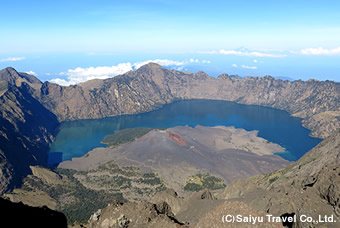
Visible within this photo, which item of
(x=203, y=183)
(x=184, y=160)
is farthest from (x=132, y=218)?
(x=184, y=160)

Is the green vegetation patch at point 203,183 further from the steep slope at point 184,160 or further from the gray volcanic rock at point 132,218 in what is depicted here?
the gray volcanic rock at point 132,218

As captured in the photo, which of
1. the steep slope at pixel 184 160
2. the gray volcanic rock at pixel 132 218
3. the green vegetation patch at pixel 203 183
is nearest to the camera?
the gray volcanic rock at pixel 132 218

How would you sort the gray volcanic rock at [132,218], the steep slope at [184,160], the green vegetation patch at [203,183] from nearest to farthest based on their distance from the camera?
1. the gray volcanic rock at [132,218]
2. the green vegetation patch at [203,183]
3. the steep slope at [184,160]

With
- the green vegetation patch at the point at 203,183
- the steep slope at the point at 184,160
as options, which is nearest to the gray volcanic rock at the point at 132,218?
the steep slope at the point at 184,160

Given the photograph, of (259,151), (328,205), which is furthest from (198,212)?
(259,151)

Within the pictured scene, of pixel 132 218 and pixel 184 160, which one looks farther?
pixel 184 160

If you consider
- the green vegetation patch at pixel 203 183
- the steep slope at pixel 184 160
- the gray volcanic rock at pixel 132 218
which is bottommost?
the green vegetation patch at pixel 203 183

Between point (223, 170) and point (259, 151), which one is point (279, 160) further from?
point (223, 170)

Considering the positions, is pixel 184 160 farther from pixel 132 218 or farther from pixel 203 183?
pixel 132 218
